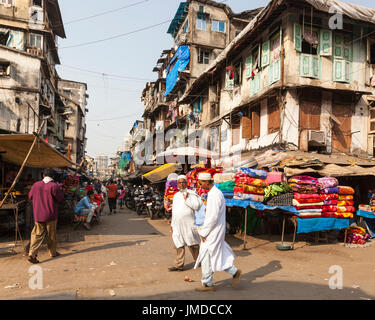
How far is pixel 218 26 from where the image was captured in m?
26.8

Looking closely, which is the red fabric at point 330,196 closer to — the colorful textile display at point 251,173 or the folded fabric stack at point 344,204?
the folded fabric stack at point 344,204

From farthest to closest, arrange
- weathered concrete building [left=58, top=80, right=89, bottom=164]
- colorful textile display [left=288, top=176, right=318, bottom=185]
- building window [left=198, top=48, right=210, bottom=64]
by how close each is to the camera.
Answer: weathered concrete building [left=58, top=80, right=89, bottom=164], building window [left=198, top=48, right=210, bottom=64], colorful textile display [left=288, top=176, right=318, bottom=185]

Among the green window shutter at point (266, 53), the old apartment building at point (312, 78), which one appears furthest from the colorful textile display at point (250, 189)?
the green window shutter at point (266, 53)

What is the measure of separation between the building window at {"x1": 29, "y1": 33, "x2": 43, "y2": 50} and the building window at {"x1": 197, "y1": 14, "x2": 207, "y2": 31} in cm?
1398

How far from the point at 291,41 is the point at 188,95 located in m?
11.6

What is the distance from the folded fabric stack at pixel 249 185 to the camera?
26.1ft

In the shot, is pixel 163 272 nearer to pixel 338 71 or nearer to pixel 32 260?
pixel 32 260

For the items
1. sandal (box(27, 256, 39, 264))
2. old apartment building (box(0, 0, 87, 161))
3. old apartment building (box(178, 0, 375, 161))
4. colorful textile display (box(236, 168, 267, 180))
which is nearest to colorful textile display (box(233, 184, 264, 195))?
colorful textile display (box(236, 168, 267, 180))

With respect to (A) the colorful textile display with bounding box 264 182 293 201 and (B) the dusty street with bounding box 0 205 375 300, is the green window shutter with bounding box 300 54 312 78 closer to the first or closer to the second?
(A) the colorful textile display with bounding box 264 182 293 201

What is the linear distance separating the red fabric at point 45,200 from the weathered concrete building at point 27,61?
44.7 feet

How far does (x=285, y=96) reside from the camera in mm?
13023

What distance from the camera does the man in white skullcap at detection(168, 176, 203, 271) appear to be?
577 cm

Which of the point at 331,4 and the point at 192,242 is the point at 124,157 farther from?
the point at 192,242

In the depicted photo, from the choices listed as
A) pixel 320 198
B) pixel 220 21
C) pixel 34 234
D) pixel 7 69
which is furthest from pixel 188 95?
pixel 34 234
